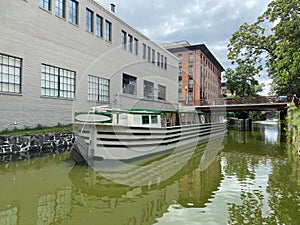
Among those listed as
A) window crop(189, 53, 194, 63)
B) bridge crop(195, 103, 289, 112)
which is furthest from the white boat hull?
window crop(189, 53, 194, 63)

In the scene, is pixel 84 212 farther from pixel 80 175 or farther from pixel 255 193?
pixel 255 193

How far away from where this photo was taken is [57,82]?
49.0 feet

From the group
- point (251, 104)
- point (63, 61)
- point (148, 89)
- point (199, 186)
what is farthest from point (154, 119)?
point (251, 104)

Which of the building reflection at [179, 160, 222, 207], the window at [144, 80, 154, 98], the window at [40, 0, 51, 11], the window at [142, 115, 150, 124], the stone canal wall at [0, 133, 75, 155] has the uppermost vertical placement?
the window at [40, 0, 51, 11]

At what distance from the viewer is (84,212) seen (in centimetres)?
454

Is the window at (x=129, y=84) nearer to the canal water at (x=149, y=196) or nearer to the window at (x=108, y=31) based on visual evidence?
the window at (x=108, y=31)

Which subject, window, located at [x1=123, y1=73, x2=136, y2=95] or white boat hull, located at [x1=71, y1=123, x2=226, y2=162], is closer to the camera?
white boat hull, located at [x1=71, y1=123, x2=226, y2=162]

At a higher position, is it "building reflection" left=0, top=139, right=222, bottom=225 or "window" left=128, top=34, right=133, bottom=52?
"window" left=128, top=34, right=133, bottom=52

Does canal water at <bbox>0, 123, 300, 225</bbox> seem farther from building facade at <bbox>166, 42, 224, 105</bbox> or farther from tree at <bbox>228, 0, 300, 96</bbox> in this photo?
building facade at <bbox>166, 42, 224, 105</bbox>

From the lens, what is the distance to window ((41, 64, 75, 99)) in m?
14.1

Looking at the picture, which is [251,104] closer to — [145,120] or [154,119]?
[154,119]

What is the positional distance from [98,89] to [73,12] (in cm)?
553

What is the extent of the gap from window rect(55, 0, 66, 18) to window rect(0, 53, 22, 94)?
13.9 ft

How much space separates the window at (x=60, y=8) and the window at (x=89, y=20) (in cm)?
215
